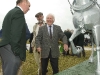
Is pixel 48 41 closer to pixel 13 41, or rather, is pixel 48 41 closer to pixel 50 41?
pixel 50 41

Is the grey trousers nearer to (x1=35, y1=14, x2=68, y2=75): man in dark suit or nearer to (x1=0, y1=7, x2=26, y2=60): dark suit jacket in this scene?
(x1=0, y1=7, x2=26, y2=60): dark suit jacket

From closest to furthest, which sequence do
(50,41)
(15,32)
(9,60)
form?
(15,32)
(9,60)
(50,41)

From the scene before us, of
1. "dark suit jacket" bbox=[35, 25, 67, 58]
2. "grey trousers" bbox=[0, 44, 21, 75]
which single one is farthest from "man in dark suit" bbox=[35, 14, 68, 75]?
"grey trousers" bbox=[0, 44, 21, 75]

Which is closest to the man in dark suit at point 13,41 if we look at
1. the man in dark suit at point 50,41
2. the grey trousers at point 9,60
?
the grey trousers at point 9,60

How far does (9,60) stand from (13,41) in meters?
0.36

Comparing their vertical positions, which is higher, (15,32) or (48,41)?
(15,32)

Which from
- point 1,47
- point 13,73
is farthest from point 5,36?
point 13,73

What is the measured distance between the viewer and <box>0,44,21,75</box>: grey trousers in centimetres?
481

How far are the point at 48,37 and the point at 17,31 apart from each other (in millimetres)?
2557

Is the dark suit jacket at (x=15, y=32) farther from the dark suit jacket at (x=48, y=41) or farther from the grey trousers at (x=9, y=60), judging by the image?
the dark suit jacket at (x=48, y=41)

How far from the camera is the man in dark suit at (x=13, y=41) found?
4.71 meters

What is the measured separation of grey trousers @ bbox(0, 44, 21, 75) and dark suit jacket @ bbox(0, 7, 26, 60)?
9cm

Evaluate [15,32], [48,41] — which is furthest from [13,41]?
[48,41]

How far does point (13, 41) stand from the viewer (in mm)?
4703
